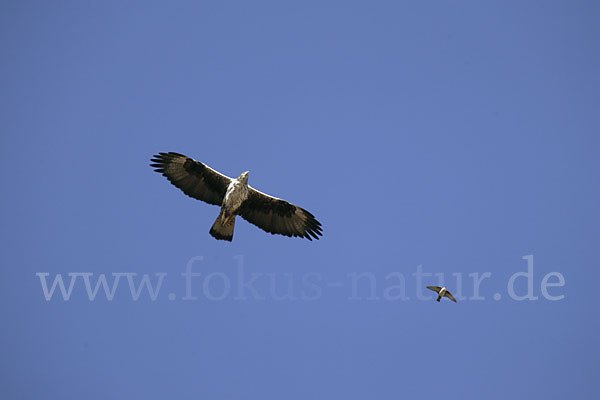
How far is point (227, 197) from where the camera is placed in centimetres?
1881

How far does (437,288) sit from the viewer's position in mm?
21750

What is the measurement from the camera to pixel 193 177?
19359 millimetres

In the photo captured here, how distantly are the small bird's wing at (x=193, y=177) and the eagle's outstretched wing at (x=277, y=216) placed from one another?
28.2 inches

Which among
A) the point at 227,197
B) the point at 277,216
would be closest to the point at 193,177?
the point at 227,197

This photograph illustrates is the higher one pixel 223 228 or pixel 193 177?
pixel 193 177

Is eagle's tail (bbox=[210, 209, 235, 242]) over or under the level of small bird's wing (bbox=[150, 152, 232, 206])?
under

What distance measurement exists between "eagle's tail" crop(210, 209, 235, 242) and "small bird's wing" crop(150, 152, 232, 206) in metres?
0.51

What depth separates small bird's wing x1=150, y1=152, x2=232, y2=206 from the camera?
756 inches

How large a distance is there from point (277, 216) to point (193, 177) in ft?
7.47

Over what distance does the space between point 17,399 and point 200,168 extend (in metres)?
41.6

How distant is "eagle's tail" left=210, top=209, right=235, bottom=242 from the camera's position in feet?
62.7

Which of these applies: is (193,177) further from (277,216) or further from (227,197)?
(277,216)

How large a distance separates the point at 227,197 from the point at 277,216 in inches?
65.0

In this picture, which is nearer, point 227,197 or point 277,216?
point 227,197
